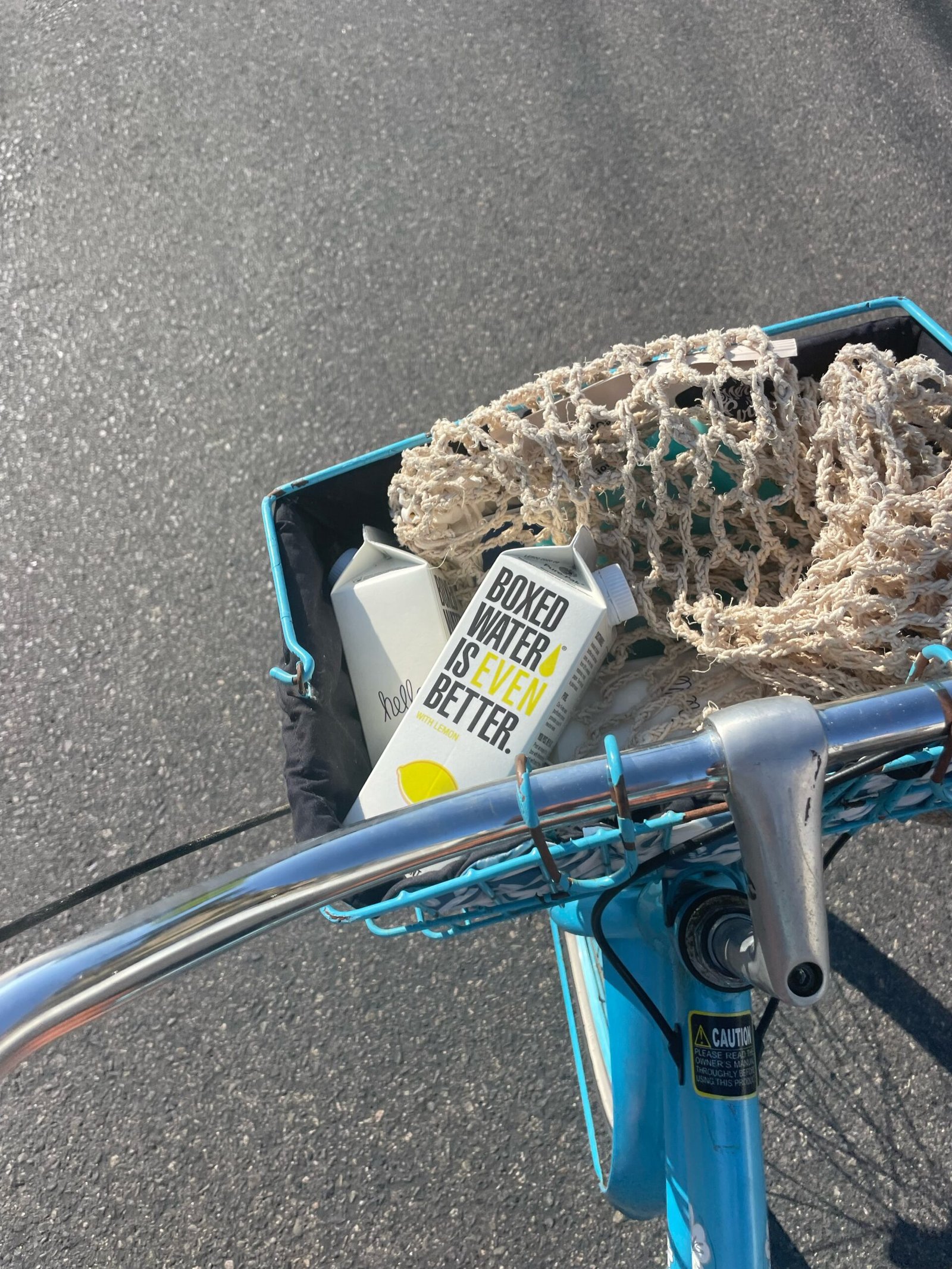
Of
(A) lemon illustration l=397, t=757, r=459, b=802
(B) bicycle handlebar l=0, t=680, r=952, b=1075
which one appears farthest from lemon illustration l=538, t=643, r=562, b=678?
(B) bicycle handlebar l=0, t=680, r=952, b=1075

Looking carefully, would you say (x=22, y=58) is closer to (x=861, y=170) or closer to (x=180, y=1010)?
(x=861, y=170)

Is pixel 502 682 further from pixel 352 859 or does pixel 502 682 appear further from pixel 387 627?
pixel 352 859

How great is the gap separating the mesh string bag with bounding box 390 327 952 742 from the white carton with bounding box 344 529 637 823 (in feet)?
0.22

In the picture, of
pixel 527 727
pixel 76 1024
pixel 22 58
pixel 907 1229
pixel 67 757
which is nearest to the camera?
pixel 76 1024

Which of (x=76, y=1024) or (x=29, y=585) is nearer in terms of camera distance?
(x=76, y=1024)

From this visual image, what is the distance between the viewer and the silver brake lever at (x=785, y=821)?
43 centimetres

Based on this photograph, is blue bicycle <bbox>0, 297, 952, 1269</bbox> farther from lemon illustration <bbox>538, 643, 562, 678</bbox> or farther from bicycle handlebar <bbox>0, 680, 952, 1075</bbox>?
lemon illustration <bbox>538, 643, 562, 678</bbox>

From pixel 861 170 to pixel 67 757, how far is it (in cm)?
170

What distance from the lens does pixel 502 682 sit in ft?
2.27

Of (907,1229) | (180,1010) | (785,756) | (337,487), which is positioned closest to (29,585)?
(180,1010)

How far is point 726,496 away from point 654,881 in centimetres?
32

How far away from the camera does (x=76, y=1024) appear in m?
0.41

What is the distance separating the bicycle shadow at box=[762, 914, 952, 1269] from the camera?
115cm

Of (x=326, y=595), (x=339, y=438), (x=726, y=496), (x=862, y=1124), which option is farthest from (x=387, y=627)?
(x=862, y=1124)
